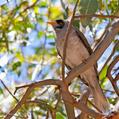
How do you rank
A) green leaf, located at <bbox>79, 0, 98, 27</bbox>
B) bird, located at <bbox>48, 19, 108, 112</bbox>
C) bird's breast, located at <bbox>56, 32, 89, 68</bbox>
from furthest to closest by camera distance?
1. bird's breast, located at <bbox>56, 32, 89, 68</bbox>
2. bird, located at <bbox>48, 19, 108, 112</bbox>
3. green leaf, located at <bbox>79, 0, 98, 27</bbox>

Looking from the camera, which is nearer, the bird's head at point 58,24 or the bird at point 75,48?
the bird at point 75,48

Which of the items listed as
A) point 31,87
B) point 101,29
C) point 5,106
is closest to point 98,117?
point 31,87

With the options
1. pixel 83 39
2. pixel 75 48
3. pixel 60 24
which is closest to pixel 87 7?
pixel 83 39

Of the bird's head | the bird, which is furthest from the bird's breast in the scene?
the bird's head

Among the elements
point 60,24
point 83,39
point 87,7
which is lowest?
point 87,7

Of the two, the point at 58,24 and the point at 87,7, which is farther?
the point at 58,24

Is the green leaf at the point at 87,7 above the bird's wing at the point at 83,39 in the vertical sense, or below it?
below

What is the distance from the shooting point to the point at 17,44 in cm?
355

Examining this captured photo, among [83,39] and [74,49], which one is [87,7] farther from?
[74,49]

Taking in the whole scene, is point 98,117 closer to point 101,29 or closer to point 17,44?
point 101,29

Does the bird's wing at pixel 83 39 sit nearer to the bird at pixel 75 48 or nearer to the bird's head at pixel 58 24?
the bird at pixel 75 48

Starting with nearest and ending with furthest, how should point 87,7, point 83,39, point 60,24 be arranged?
point 87,7
point 83,39
point 60,24

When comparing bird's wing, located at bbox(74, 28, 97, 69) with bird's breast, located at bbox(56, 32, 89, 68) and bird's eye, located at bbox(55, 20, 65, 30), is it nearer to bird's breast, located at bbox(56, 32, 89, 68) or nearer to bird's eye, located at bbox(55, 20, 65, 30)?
bird's breast, located at bbox(56, 32, 89, 68)

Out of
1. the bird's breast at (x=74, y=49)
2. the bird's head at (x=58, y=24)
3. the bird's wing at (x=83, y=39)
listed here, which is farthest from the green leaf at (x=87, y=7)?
the bird's head at (x=58, y=24)
